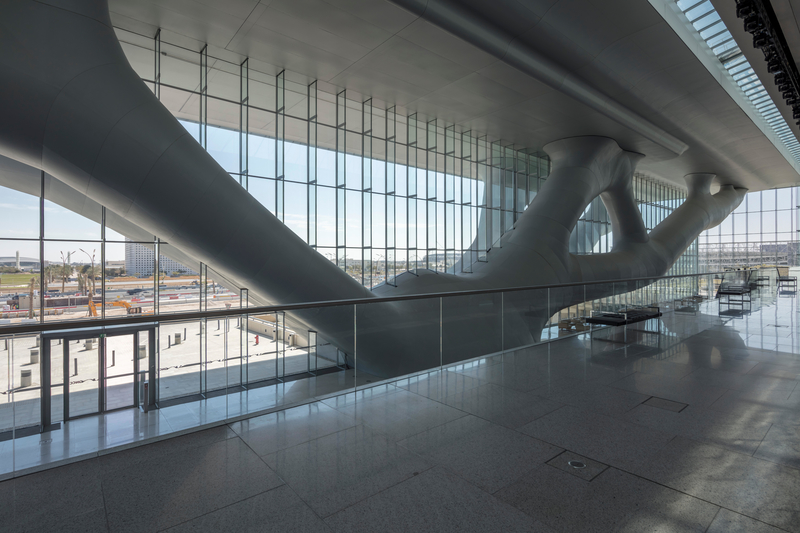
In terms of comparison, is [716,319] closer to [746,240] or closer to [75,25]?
[75,25]

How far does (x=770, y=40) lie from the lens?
387 inches

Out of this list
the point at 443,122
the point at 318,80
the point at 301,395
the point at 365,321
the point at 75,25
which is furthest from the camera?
the point at 443,122

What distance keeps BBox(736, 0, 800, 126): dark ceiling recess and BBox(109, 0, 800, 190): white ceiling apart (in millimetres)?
1928

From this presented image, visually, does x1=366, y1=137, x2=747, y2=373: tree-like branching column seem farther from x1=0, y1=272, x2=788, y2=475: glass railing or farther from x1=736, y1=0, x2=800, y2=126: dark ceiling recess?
x1=736, y1=0, x2=800, y2=126: dark ceiling recess

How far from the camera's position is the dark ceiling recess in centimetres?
891

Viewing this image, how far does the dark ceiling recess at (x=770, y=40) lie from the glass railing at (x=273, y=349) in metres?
5.95

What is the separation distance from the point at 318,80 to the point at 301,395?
12.4 m

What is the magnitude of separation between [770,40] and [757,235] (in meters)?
39.6

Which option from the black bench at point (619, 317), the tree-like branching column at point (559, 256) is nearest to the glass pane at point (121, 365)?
the tree-like branching column at point (559, 256)

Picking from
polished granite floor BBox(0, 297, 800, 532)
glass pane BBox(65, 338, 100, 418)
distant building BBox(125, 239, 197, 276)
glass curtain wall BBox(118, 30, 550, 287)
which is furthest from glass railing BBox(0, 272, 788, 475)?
glass curtain wall BBox(118, 30, 550, 287)

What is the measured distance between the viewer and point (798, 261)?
125 feet

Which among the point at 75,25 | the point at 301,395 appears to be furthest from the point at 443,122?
the point at 301,395

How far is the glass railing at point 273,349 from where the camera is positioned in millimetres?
4172

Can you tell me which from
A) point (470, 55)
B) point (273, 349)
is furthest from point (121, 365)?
point (470, 55)
